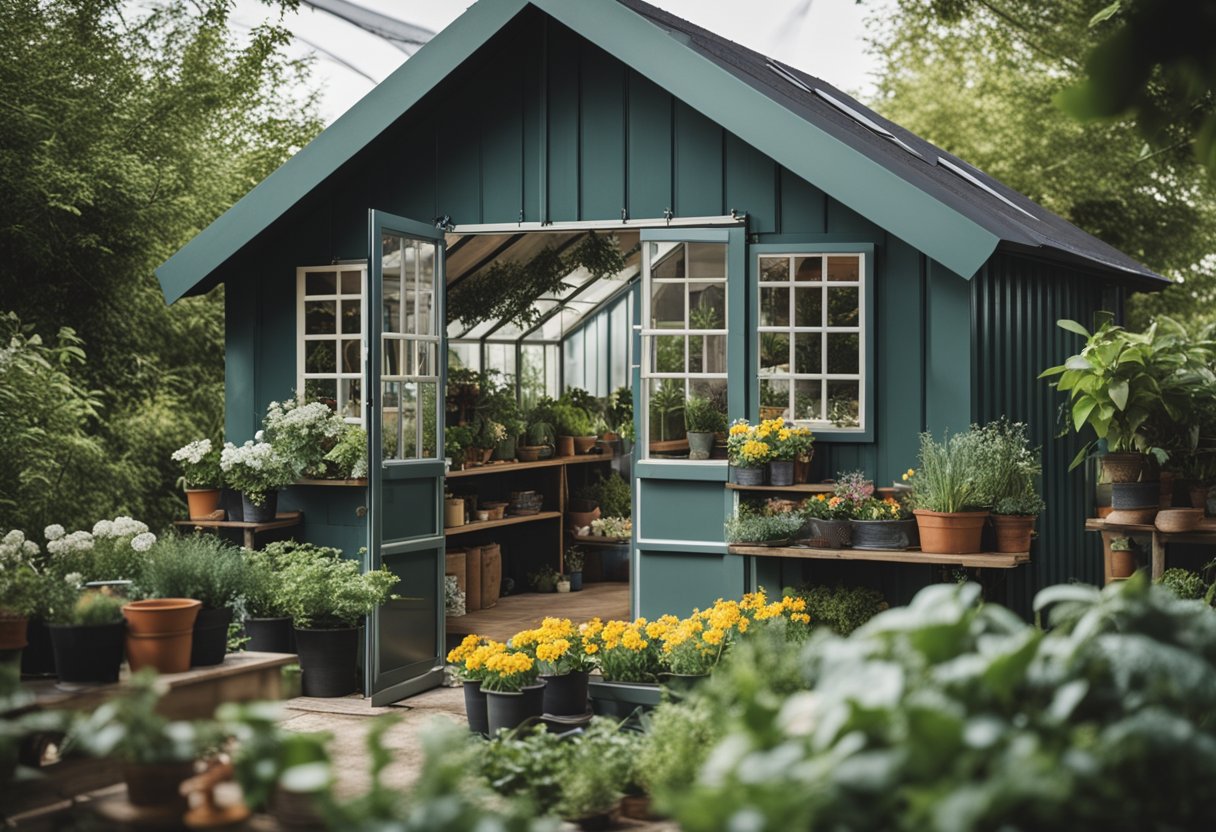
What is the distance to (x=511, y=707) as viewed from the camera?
617cm

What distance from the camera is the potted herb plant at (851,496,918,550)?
259 inches

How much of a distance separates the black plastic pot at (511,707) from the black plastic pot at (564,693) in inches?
4.0

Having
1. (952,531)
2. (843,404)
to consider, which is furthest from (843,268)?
(952,531)

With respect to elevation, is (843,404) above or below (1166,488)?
above

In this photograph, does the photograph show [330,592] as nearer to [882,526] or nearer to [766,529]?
[766,529]

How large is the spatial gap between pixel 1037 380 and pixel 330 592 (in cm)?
437

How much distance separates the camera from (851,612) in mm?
6836

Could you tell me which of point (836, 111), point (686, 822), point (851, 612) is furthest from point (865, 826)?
point (836, 111)

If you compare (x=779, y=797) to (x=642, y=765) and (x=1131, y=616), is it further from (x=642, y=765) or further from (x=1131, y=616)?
(x=642, y=765)

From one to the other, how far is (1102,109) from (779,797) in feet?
4.41

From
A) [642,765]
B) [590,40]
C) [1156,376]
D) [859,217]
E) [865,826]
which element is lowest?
[642,765]

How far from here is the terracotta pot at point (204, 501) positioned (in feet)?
26.7

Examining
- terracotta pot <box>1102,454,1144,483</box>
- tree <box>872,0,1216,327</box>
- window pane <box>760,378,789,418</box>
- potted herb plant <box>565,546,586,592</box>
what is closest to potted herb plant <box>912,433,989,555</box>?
terracotta pot <box>1102,454,1144,483</box>

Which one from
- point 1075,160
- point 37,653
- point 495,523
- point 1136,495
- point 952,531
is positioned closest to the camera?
point 37,653
